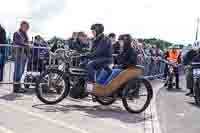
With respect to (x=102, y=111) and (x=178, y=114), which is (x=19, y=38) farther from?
(x=178, y=114)

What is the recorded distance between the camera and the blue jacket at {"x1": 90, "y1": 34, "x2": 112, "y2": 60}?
9273 mm

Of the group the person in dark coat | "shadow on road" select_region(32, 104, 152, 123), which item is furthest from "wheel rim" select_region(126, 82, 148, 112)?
the person in dark coat

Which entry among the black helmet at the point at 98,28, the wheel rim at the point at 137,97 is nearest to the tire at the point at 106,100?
the wheel rim at the point at 137,97

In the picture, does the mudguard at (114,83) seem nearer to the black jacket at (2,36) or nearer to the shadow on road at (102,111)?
the shadow on road at (102,111)

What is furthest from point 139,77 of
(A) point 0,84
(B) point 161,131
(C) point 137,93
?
(A) point 0,84

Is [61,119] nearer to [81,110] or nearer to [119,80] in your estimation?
[81,110]

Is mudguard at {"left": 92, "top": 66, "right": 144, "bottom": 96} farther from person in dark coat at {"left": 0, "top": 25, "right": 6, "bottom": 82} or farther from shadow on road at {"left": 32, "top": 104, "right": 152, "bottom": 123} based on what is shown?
person in dark coat at {"left": 0, "top": 25, "right": 6, "bottom": 82}

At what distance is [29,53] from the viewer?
1139cm

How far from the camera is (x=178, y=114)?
9664mm

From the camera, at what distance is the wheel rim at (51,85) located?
9.26 m

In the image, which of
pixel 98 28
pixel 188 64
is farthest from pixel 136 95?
pixel 188 64

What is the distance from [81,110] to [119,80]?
3.40ft

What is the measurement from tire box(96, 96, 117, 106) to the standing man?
227 cm

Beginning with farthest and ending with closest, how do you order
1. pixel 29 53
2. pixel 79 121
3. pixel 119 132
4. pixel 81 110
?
pixel 29 53 < pixel 81 110 < pixel 79 121 < pixel 119 132
